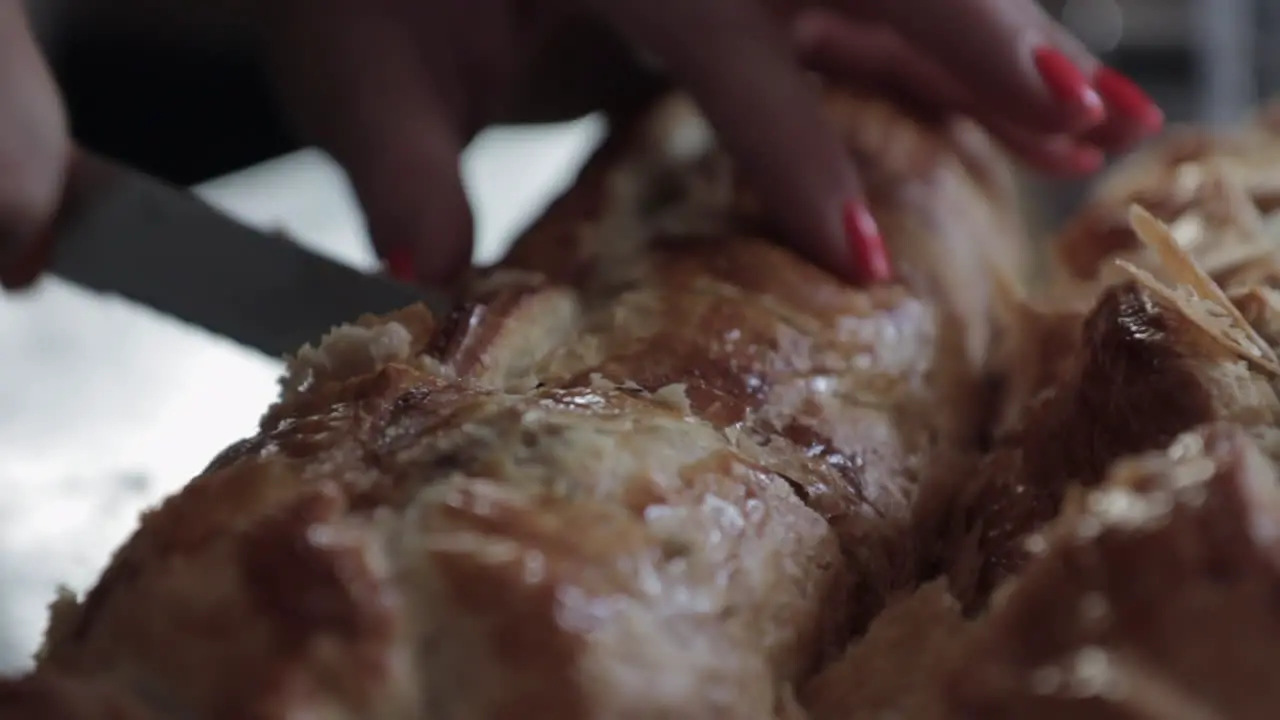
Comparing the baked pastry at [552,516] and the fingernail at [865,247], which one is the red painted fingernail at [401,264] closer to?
the baked pastry at [552,516]

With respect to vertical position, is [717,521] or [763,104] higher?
[763,104]

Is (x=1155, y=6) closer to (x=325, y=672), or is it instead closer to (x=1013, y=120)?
(x=1013, y=120)

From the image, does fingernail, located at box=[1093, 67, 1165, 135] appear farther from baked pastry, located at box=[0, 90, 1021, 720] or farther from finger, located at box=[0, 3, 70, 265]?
finger, located at box=[0, 3, 70, 265]

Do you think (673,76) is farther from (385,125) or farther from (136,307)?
(136,307)

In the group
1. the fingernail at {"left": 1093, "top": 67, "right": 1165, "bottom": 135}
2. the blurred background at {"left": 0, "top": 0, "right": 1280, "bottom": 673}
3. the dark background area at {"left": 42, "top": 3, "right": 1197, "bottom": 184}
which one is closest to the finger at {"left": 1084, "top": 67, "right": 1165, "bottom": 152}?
the fingernail at {"left": 1093, "top": 67, "right": 1165, "bottom": 135}

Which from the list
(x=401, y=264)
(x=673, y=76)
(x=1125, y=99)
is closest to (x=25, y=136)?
(x=401, y=264)

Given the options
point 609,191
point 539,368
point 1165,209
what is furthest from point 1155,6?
point 539,368

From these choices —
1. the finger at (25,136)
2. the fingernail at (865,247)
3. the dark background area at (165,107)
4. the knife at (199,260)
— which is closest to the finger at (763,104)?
the fingernail at (865,247)
